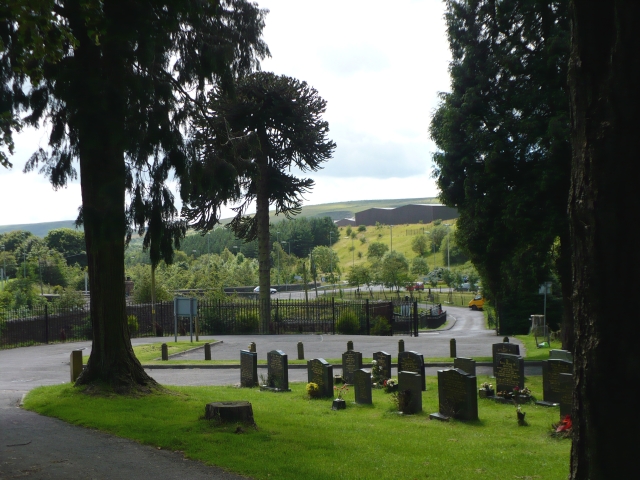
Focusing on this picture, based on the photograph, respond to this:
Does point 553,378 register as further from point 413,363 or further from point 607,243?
point 607,243

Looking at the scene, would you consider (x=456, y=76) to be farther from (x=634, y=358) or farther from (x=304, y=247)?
(x=304, y=247)

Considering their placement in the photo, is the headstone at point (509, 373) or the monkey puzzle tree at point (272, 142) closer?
the headstone at point (509, 373)

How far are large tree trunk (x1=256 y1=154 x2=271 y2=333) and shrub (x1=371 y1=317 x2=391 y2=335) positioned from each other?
5693mm

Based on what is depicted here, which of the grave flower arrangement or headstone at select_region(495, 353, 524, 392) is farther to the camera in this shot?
the grave flower arrangement

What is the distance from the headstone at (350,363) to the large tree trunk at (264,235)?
62.3ft

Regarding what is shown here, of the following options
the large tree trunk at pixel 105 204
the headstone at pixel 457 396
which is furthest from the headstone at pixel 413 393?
the large tree trunk at pixel 105 204

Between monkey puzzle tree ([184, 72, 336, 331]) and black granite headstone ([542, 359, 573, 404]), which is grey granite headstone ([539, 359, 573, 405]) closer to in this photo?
black granite headstone ([542, 359, 573, 404])

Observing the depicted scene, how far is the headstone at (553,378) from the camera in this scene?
1186 centimetres

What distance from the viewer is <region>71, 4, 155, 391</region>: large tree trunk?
10.5 metres

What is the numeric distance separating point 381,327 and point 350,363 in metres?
20.5

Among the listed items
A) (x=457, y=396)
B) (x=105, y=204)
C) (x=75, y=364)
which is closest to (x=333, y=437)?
(x=457, y=396)

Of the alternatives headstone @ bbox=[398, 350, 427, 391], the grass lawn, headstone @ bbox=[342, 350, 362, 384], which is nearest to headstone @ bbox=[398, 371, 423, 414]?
the grass lawn

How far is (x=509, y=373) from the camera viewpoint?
13.3 meters

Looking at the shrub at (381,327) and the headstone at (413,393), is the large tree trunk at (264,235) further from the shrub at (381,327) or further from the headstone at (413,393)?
Answer: the headstone at (413,393)
